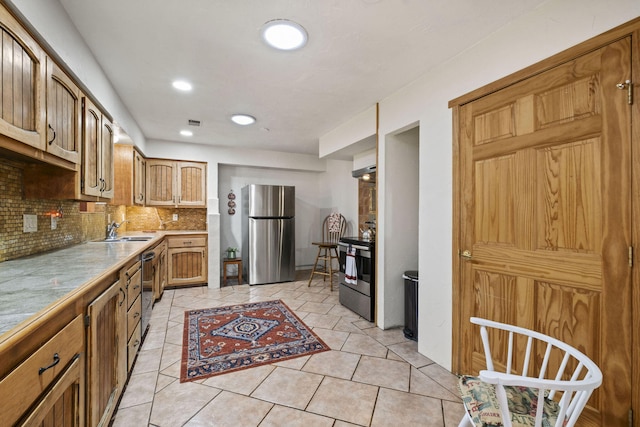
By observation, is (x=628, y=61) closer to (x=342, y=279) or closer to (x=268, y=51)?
(x=268, y=51)

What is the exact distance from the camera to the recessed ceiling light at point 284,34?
5.99 ft

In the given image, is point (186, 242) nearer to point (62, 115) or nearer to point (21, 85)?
point (62, 115)

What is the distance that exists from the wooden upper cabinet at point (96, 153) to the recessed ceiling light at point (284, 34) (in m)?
1.42

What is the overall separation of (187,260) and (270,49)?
365cm

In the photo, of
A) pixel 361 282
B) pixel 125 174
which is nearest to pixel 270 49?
pixel 361 282

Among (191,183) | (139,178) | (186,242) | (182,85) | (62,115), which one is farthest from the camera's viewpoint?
(191,183)

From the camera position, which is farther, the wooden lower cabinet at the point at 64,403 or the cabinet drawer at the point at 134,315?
Result: the cabinet drawer at the point at 134,315

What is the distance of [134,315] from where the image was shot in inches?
88.2

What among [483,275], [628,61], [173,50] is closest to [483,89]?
[628,61]

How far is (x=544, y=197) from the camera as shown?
167cm

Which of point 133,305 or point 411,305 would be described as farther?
point 411,305

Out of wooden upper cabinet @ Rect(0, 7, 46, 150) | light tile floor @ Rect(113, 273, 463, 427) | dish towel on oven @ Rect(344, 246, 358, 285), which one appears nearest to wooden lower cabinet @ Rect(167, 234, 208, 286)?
light tile floor @ Rect(113, 273, 463, 427)

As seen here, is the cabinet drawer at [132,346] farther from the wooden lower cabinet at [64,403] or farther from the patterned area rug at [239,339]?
the wooden lower cabinet at [64,403]

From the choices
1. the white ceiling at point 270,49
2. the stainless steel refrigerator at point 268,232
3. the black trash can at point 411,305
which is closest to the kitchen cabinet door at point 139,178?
the white ceiling at point 270,49
